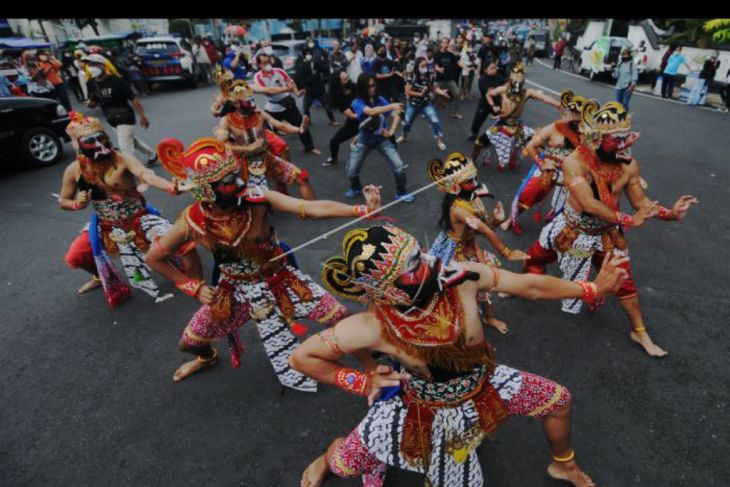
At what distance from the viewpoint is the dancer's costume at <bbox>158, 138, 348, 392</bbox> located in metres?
2.92

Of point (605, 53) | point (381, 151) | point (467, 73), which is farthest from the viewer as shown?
point (605, 53)

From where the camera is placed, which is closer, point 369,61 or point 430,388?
point 430,388

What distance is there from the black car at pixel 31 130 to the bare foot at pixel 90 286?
18.2 feet

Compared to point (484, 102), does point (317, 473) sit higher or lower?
lower

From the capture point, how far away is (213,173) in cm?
284

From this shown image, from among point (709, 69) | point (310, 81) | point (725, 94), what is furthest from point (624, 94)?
point (310, 81)

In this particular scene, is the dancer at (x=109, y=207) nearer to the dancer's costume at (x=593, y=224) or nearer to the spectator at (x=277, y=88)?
the dancer's costume at (x=593, y=224)

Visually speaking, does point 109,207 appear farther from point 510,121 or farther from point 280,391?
point 510,121

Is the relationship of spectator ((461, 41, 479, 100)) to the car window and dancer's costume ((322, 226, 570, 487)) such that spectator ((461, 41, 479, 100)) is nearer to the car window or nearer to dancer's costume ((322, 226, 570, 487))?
the car window

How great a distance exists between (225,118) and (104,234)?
2.22 meters

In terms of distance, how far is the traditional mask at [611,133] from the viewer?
135 inches

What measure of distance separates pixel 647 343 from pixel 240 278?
3.39 meters

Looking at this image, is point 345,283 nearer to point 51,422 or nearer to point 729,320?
point 51,422
